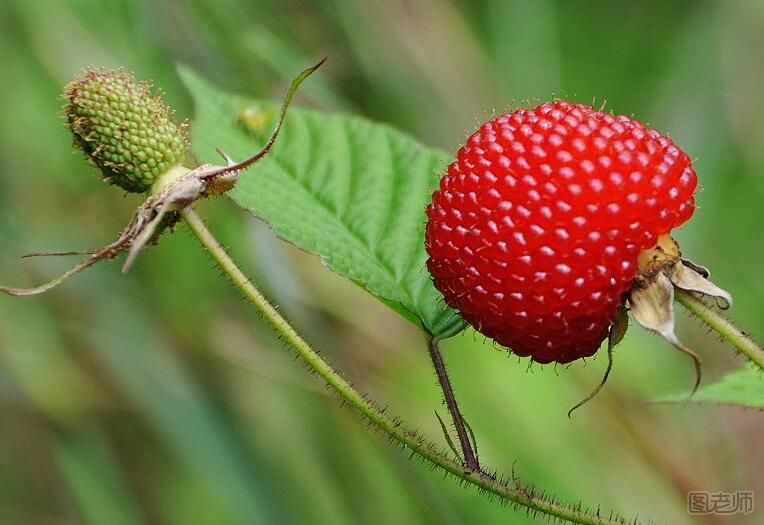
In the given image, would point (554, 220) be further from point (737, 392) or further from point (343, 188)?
point (343, 188)

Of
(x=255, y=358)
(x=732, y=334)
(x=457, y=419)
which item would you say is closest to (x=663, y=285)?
(x=732, y=334)

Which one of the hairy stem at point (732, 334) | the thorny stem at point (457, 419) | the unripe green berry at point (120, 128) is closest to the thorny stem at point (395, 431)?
the thorny stem at point (457, 419)

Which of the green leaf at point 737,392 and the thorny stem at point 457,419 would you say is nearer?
the thorny stem at point 457,419

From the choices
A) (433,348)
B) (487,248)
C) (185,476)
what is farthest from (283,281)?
(487,248)

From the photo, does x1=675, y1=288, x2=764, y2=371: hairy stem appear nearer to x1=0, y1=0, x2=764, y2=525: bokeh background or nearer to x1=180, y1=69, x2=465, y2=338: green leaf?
x1=180, y1=69, x2=465, y2=338: green leaf

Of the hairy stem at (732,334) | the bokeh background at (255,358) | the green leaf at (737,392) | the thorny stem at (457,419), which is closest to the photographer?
the hairy stem at (732,334)

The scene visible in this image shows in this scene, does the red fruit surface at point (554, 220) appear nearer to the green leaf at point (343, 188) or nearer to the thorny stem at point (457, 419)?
the thorny stem at point (457, 419)

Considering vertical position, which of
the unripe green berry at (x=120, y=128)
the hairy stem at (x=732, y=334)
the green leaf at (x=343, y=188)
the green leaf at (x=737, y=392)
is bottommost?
the green leaf at (x=737, y=392)
